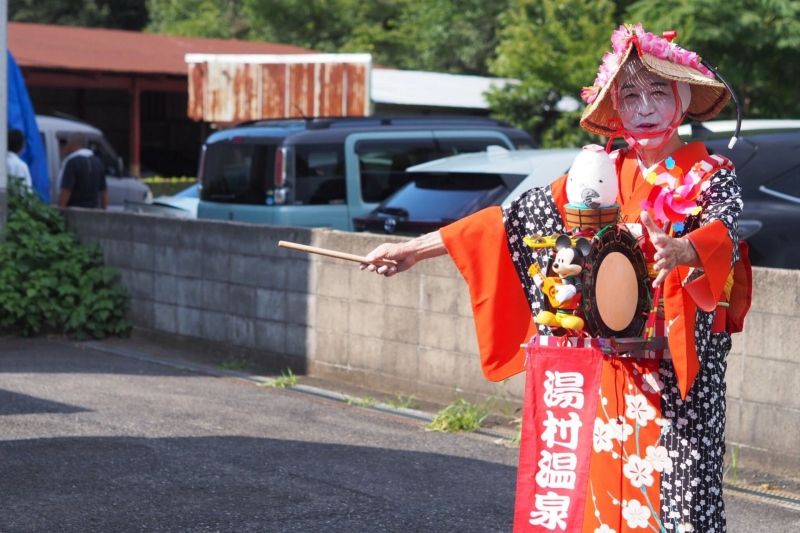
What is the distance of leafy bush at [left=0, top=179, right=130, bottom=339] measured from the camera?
29.8 ft

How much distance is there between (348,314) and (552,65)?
12.8 m

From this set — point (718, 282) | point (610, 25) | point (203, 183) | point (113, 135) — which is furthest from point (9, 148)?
point (113, 135)

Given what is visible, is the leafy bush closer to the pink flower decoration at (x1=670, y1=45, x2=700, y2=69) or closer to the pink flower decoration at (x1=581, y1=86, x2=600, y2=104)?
the pink flower decoration at (x1=581, y1=86, x2=600, y2=104)

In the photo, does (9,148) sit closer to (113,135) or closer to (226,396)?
→ (226,396)

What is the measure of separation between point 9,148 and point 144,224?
2.10m

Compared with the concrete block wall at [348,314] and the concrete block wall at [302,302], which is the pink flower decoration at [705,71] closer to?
the concrete block wall at [348,314]

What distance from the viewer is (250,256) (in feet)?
26.9

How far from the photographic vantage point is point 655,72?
311cm

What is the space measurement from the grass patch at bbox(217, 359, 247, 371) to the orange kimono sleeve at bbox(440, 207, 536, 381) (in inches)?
196

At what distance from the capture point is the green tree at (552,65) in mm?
19391

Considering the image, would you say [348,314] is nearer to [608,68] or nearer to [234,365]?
[234,365]


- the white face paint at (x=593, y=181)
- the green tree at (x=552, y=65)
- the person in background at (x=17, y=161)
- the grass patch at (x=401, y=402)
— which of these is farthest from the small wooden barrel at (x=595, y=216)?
the green tree at (x=552, y=65)

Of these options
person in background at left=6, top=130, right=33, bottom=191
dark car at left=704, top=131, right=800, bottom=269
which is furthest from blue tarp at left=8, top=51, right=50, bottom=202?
dark car at left=704, top=131, right=800, bottom=269

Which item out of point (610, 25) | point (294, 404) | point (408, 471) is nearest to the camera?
point (408, 471)
